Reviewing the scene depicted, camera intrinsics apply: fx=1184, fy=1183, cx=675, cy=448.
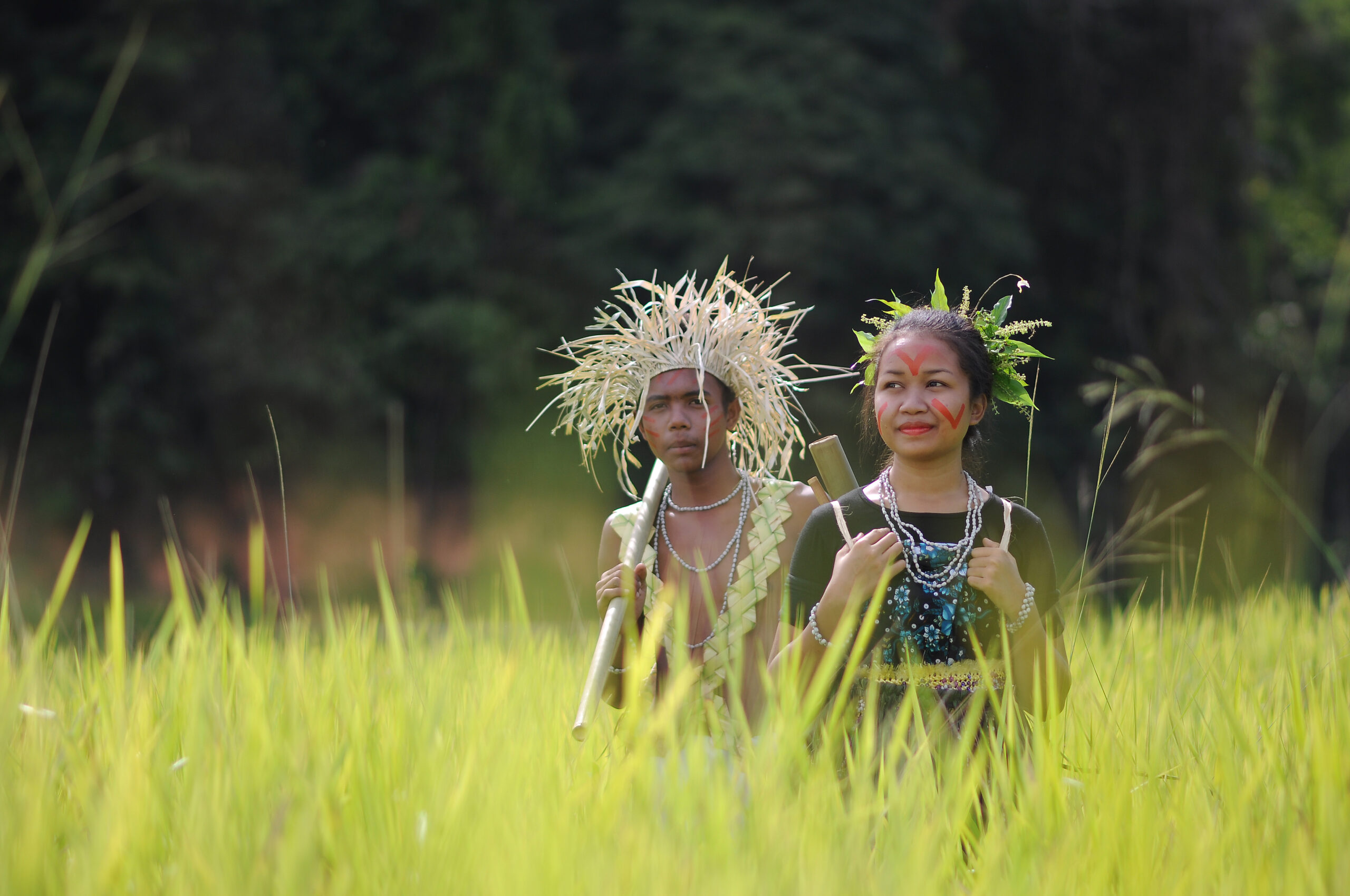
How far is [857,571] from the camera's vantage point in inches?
80.7

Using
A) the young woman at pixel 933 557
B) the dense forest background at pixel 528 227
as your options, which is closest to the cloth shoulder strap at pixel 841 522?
the young woman at pixel 933 557

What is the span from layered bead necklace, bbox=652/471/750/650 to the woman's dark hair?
56 centimetres

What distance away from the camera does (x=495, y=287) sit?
42.0 ft

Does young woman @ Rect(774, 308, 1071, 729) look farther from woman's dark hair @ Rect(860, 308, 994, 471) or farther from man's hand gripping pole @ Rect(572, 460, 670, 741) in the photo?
man's hand gripping pole @ Rect(572, 460, 670, 741)

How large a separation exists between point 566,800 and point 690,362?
4.61 ft

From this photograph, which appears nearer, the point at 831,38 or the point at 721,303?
the point at 721,303

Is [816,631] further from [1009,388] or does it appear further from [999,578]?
[1009,388]

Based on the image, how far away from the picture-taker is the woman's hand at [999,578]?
2.06 metres

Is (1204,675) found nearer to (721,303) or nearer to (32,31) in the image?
(721,303)

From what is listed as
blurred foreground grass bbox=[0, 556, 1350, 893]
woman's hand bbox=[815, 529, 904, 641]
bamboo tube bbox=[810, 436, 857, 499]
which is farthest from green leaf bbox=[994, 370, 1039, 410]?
blurred foreground grass bbox=[0, 556, 1350, 893]

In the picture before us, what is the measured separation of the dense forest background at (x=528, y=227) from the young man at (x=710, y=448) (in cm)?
867

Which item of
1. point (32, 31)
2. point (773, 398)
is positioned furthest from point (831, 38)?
point (773, 398)

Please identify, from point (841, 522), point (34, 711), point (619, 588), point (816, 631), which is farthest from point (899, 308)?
point (34, 711)

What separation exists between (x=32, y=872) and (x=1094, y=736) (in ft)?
5.68
